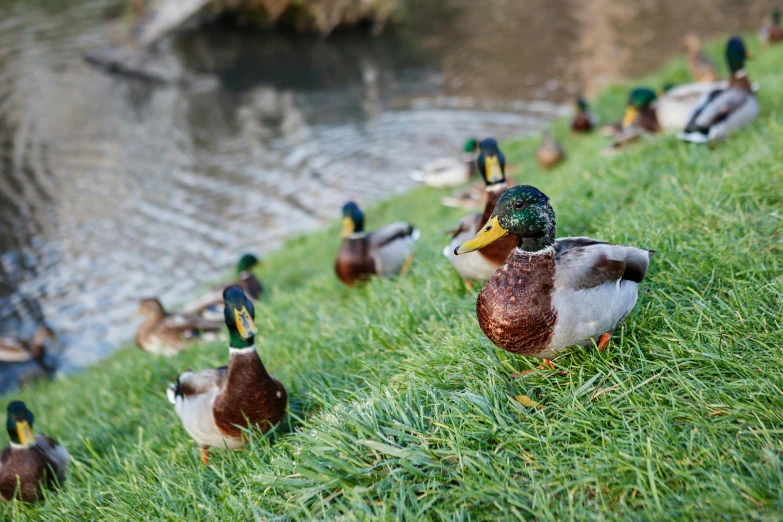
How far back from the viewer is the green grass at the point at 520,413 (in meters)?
2.06

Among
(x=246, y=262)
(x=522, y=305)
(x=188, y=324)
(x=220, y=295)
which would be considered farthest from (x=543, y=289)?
(x=246, y=262)

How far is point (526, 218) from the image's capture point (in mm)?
2443

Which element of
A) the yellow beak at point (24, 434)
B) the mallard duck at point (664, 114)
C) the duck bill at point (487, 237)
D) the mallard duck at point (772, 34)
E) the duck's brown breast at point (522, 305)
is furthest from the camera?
the mallard duck at point (772, 34)

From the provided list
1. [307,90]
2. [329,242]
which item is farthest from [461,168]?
[307,90]

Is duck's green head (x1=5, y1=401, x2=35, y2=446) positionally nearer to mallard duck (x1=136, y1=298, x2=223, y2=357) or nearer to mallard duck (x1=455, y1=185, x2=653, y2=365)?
mallard duck (x1=136, y1=298, x2=223, y2=357)

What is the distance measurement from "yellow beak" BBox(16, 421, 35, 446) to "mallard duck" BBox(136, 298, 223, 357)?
7.29 feet

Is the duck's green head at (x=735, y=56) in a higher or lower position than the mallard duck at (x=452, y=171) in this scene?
higher

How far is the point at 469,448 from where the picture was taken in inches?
90.1

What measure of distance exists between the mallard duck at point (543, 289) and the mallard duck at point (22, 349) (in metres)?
6.20

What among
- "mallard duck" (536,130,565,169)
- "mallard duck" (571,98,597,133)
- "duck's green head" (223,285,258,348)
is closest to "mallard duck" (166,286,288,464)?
"duck's green head" (223,285,258,348)

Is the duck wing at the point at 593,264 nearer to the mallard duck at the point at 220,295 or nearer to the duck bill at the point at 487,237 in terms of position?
the duck bill at the point at 487,237

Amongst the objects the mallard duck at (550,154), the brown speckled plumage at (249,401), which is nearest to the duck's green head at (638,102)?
the mallard duck at (550,154)

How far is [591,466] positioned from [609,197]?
2.82 meters

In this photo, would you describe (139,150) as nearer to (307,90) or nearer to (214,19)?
(307,90)
